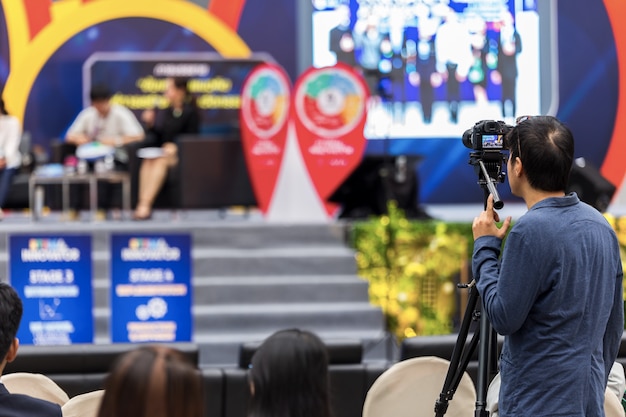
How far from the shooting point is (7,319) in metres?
2.73

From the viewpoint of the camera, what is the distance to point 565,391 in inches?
111

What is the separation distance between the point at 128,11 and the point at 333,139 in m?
4.18

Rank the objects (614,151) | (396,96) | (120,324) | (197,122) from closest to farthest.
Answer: (120,324) < (197,122) < (396,96) < (614,151)

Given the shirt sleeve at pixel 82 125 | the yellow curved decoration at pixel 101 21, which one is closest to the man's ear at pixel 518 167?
the shirt sleeve at pixel 82 125

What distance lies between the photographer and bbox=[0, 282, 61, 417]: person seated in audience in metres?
2.63

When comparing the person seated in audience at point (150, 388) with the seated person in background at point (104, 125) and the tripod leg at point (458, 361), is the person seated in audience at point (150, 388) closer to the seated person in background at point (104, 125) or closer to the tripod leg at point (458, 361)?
the tripod leg at point (458, 361)

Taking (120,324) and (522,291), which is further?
(120,324)

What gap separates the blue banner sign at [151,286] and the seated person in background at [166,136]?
278cm

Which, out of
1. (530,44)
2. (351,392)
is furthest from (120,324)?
(530,44)

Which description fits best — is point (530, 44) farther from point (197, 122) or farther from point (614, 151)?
point (197, 122)

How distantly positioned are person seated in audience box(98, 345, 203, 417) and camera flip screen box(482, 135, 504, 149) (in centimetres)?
139

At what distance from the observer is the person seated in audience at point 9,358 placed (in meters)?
2.63

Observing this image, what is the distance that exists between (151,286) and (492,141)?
4.11m

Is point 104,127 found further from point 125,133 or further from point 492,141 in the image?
point 492,141
